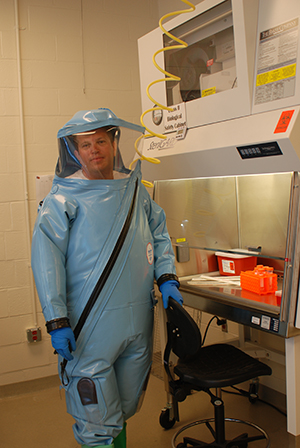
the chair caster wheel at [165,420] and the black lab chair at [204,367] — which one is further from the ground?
the black lab chair at [204,367]

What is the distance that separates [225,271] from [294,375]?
86 cm

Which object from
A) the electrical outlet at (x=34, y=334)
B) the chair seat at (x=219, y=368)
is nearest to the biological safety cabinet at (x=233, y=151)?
the chair seat at (x=219, y=368)

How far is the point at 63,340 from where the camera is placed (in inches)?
60.4

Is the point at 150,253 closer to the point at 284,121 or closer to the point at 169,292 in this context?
the point at 169,292

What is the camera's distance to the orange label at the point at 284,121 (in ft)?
4.90

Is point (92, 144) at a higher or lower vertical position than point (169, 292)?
higher

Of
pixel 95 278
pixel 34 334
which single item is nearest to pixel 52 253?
pixel 95 278

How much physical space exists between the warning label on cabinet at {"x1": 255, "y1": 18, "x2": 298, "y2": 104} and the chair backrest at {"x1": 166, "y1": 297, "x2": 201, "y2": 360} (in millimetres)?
918

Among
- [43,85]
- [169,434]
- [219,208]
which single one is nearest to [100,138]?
[219,208]

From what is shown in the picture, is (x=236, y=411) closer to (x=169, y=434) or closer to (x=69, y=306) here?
(x=169, y=434)

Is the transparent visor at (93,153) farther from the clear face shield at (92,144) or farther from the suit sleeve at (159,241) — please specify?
the suit sleeve at (159,241)

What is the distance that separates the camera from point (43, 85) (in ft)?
9.45

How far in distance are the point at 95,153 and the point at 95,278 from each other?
52cm

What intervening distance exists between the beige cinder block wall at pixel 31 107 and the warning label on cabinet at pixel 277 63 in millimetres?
1670
